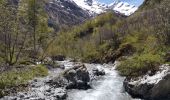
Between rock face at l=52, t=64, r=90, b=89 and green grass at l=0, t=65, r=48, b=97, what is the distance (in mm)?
4789

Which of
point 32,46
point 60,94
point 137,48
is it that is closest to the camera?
point 60,94

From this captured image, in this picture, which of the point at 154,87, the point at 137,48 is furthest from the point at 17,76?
the point at 137,48

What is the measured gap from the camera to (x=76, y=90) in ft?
172

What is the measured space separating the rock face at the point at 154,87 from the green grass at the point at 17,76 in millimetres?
16026

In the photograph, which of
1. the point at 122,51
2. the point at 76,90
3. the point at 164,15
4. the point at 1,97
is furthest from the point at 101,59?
the point at 1,97

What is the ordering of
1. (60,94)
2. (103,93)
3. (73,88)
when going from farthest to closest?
(73,88) < (103,93) < (60,94)

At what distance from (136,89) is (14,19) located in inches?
1132

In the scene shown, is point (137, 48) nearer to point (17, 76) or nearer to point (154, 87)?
point (154, 87)

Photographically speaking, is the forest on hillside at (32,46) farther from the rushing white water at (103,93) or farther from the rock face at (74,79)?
the rock face at (74,79)

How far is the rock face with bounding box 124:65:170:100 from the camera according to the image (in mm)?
45419

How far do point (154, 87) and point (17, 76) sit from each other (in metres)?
19.7

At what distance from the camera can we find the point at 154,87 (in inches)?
1784

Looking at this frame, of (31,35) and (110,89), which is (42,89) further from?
(31,35)

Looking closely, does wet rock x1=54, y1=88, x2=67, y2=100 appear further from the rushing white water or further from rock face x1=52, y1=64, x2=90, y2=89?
rock face x1=52, y1=64, x2=90, y2=89
